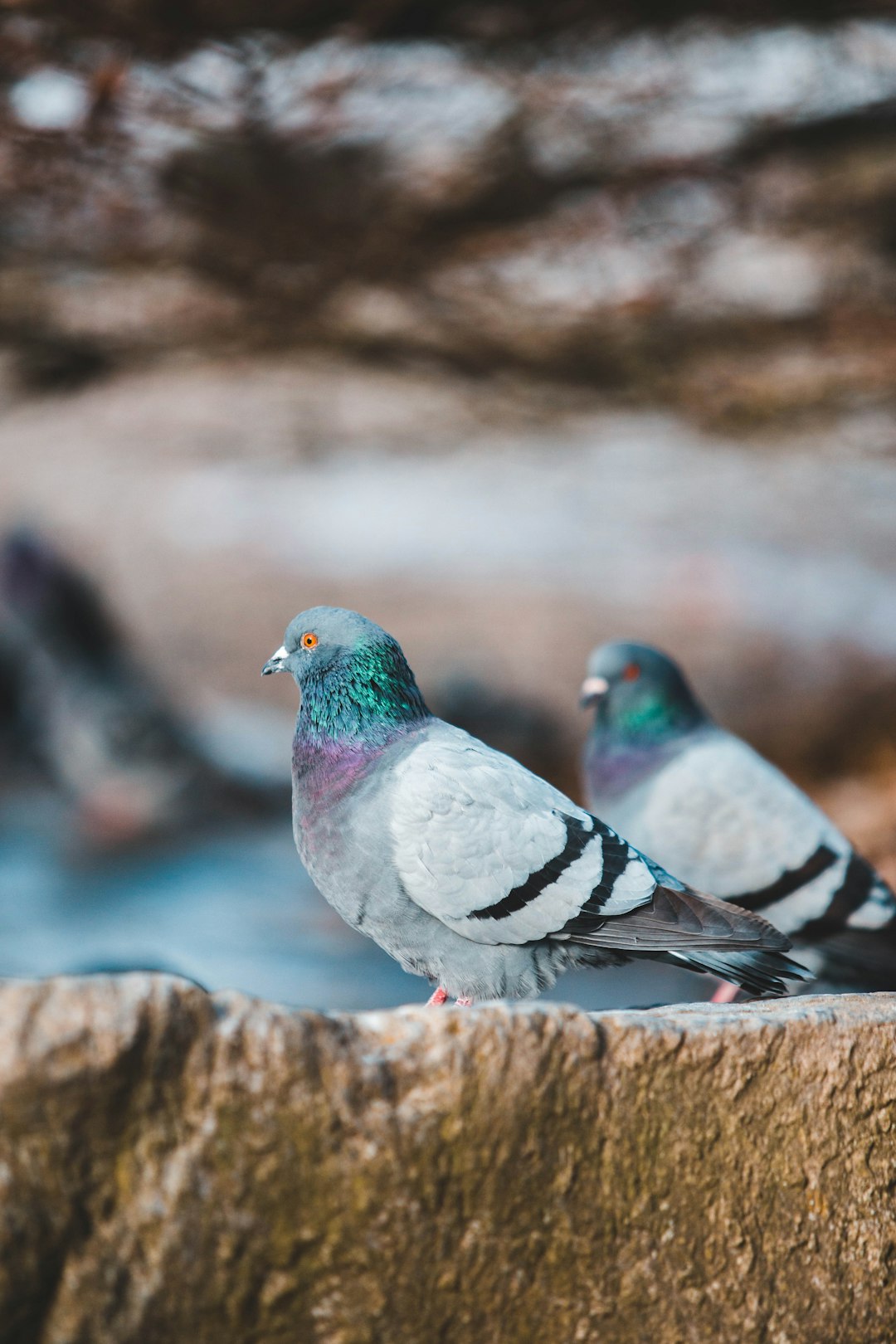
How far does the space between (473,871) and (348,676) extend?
0.54 meters

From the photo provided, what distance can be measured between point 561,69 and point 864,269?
6.99 feet

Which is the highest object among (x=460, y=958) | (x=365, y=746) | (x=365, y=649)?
(x=365, y=649)

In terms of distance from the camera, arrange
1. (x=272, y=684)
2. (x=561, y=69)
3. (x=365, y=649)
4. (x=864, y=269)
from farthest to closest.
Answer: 1. (x=272, y=684)
2. (x=864, y=269)
3. (x=561, y=69)
4. (x=365, y=649)

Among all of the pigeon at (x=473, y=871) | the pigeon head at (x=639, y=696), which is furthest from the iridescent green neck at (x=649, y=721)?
the pigeon at (x=473, y=871)

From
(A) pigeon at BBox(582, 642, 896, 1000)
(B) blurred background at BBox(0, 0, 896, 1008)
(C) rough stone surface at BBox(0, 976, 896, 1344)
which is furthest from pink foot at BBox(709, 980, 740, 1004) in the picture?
(B) blurred background at BBox(0, 0, 896, 1008)

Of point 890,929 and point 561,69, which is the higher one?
point 561,69

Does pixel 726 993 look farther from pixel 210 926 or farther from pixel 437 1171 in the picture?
pixel 210 926

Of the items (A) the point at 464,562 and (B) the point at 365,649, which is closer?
(B) the point at 365,649

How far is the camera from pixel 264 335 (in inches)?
307

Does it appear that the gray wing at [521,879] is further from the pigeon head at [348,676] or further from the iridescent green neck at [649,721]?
the iridescent green neck at [649,721]

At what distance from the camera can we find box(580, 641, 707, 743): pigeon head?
12.2 feet

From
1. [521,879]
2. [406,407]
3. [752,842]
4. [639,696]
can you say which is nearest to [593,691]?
[639,696]

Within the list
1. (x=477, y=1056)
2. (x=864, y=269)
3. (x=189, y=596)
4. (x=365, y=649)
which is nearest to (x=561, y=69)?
(x=864, y=269)

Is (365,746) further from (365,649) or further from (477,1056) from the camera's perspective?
(477,1056)
